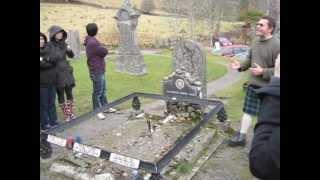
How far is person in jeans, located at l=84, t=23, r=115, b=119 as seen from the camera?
641 cm

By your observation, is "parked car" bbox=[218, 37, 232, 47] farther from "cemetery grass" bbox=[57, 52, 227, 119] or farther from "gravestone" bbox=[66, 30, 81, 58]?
"gravestone" bbox=[66, 30, 81, 58]

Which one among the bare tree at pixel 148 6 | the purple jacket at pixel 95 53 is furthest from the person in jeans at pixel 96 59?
the bare tree at pixel 148 6

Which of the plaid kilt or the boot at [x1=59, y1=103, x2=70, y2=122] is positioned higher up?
the plaid kilt

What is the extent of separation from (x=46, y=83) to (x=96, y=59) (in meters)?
1.01

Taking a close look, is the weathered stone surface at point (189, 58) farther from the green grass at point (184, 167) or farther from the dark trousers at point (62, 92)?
the green grass at point (184, 167)

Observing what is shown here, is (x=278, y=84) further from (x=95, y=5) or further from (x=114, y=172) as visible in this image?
(x=95, y=5)

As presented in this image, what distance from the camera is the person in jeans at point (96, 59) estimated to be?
6.41 meters

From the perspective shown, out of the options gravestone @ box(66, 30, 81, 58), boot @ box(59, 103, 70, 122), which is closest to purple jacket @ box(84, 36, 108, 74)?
boot @ box(59, 103, 70, 122)

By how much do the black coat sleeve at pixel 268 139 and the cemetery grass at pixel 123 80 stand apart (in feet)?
17.7

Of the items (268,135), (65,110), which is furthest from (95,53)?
(268,135)

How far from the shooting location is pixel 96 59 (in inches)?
257

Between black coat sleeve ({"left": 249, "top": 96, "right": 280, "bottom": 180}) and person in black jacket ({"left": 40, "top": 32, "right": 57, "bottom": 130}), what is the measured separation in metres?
4.29
